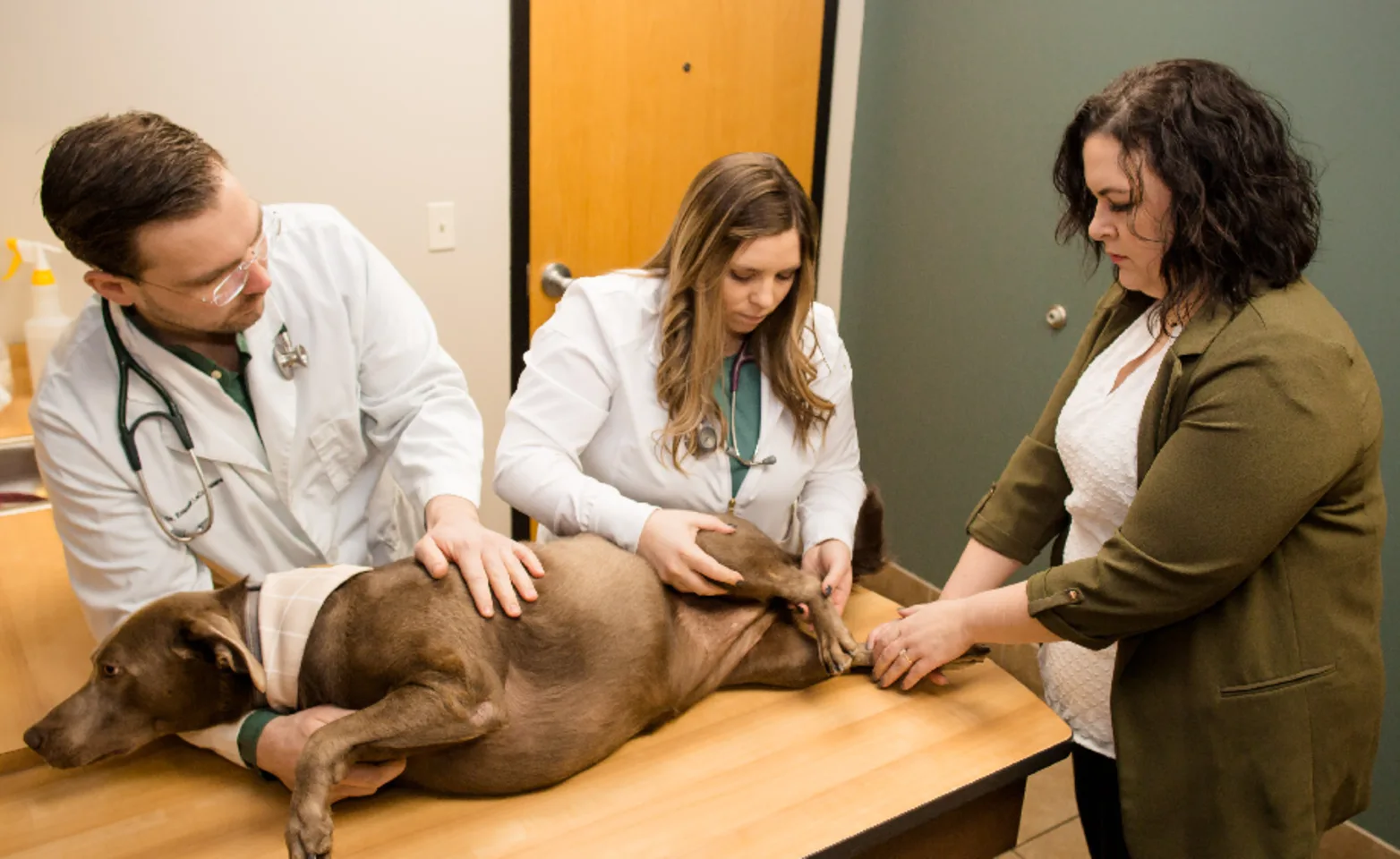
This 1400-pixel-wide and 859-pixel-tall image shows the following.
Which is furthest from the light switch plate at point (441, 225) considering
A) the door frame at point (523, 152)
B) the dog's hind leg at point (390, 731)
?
the dog's hind leg at point (390, 731)

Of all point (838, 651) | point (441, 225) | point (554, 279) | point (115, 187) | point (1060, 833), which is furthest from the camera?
point (554, 279)

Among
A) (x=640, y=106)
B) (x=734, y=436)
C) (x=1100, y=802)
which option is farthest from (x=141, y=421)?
(x=640, y=106)

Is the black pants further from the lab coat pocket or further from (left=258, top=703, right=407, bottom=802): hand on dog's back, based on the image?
the lab coat pocket

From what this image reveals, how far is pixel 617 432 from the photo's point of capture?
190cm

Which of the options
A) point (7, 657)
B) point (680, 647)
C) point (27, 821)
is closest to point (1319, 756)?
point (680, 647)

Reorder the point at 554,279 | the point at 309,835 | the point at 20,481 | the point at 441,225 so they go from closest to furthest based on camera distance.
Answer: the point at 309,835
the point at 20,481
the point at 441,225
the point at 554,279

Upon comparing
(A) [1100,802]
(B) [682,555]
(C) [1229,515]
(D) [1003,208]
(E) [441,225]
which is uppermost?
(D) [1003,208]

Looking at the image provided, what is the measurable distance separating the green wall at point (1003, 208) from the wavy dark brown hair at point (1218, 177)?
1.11m

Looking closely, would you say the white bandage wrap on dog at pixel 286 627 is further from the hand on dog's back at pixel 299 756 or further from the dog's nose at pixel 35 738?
the dog's nose at pixel 35 738

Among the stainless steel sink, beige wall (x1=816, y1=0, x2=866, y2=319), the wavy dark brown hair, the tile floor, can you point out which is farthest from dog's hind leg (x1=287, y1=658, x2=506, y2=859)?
beige wall (x1=816, y1=0, x2=866, y2=319)

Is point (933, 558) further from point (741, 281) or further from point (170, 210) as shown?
point (170, 210)

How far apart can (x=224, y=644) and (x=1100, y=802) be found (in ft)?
4.50

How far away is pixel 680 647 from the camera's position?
5.16 feet

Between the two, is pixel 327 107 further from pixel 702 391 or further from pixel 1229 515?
pixel 1229 515
